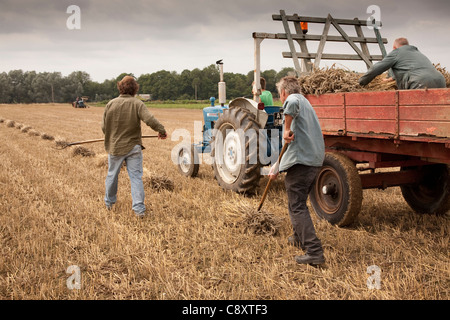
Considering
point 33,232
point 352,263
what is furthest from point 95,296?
point 352,263

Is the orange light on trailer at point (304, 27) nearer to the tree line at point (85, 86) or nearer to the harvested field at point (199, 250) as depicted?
the harvested field at point (199, 250)

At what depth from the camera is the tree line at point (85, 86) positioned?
63906 mm

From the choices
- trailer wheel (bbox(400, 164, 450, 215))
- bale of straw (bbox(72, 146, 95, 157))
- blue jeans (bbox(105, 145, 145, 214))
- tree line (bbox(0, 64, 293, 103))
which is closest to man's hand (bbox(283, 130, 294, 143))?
trailer wheel (bbox(400, 164, 450, 215))

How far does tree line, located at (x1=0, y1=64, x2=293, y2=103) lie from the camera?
210ft

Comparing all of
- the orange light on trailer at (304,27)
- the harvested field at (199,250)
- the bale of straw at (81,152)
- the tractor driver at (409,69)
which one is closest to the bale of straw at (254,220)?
the harvested field at (199,250)

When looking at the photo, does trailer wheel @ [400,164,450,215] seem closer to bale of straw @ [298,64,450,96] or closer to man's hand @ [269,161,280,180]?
bale of straw @ [298,64,450,96]

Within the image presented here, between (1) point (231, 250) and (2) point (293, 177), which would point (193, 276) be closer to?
(1) point (231, 250)

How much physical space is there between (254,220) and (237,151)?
1811 mm

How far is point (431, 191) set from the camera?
15.9 feet

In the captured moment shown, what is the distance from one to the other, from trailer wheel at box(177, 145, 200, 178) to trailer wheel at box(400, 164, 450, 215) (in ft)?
11.8

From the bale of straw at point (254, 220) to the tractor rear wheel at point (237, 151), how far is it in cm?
106

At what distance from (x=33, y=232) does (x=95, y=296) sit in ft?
5.63

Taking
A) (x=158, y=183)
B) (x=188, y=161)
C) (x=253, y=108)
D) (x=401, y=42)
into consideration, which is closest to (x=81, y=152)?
(x=188, y=161)
